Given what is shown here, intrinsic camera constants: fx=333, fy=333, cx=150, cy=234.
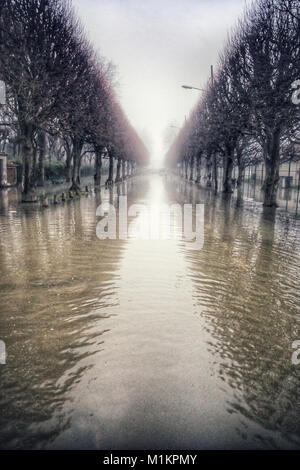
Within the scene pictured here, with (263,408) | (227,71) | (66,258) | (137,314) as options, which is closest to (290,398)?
(263,408)

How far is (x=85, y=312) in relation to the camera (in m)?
5.07

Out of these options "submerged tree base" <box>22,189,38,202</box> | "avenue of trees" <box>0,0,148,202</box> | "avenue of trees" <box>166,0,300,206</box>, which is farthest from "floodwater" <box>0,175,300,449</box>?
"avenue of trees" <box>0,0,148,202</box>

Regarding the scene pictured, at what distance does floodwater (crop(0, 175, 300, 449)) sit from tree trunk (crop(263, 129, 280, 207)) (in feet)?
43.5

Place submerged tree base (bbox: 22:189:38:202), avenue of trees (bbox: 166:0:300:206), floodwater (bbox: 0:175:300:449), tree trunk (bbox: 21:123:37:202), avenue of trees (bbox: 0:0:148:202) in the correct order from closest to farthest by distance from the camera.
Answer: floodwater (bbox: 0:175:300:449)
avenue of trees (bbox: 166:0:300:206)
avenue of trees (bbox: 0:0:148:202)
tree trunk (bbox: 21:123:37:202)
submerged tree base (bbox: 22:189:38:202)

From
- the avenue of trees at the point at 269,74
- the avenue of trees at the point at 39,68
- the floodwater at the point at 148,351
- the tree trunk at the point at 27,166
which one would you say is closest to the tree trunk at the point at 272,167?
the avenue of trees at the point at 269,74

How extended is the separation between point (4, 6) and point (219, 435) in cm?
2098

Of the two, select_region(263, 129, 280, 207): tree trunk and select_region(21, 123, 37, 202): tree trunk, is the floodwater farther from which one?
select_region(263, 129, 280, 207): tree trunk

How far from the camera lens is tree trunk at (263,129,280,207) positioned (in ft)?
64.9

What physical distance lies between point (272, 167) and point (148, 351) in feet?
Result: 61.0

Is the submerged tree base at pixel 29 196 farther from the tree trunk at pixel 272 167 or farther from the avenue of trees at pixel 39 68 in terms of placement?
the tree trunk at pixel 272 167

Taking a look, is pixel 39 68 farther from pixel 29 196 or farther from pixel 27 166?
pixel 29 196

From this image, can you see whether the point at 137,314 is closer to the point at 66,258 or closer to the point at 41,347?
the point at 41,347

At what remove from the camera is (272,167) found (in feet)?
66.1

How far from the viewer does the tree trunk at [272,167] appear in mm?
19781
